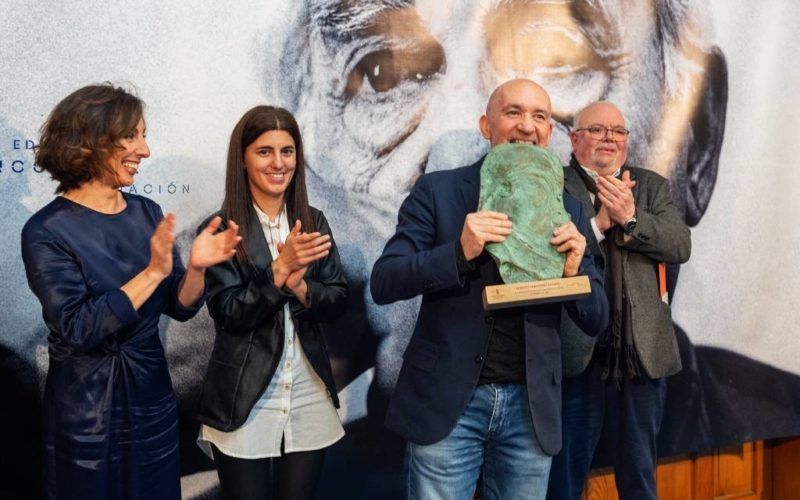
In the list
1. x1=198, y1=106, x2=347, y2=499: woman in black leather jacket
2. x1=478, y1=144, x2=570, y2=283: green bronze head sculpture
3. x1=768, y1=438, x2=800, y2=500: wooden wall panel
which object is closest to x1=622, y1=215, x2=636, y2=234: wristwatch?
x1=478, y1=144, x2=570, y2=283: green bronze head sculpture

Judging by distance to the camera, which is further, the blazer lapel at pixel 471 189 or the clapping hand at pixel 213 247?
the blazer lapel at pixel 471 189

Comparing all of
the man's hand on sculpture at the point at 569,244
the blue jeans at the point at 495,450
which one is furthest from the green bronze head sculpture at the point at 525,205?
the blue jeans at the point at 495,450

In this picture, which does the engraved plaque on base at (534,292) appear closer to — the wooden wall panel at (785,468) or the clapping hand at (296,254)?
the clapping hand at (296,254)

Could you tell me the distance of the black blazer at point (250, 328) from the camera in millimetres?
1646

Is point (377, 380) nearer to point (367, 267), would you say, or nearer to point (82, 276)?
point (367, 267)

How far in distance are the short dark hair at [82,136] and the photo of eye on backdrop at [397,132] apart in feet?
1.38

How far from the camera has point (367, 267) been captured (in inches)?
91.0

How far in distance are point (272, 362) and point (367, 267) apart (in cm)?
68

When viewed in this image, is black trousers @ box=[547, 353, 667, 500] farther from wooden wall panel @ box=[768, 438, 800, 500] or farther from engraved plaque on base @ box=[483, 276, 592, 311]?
wooden wall panel @ box=[768, 438, 800, 500]

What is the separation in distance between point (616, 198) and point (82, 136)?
1323mm

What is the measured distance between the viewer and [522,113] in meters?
1.67

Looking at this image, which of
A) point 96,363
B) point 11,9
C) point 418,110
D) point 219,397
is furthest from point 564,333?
point 11,9

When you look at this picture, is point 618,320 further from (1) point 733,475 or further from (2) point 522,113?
(1) point 733,475

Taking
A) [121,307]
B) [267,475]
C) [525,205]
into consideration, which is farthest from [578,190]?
[121,307]
